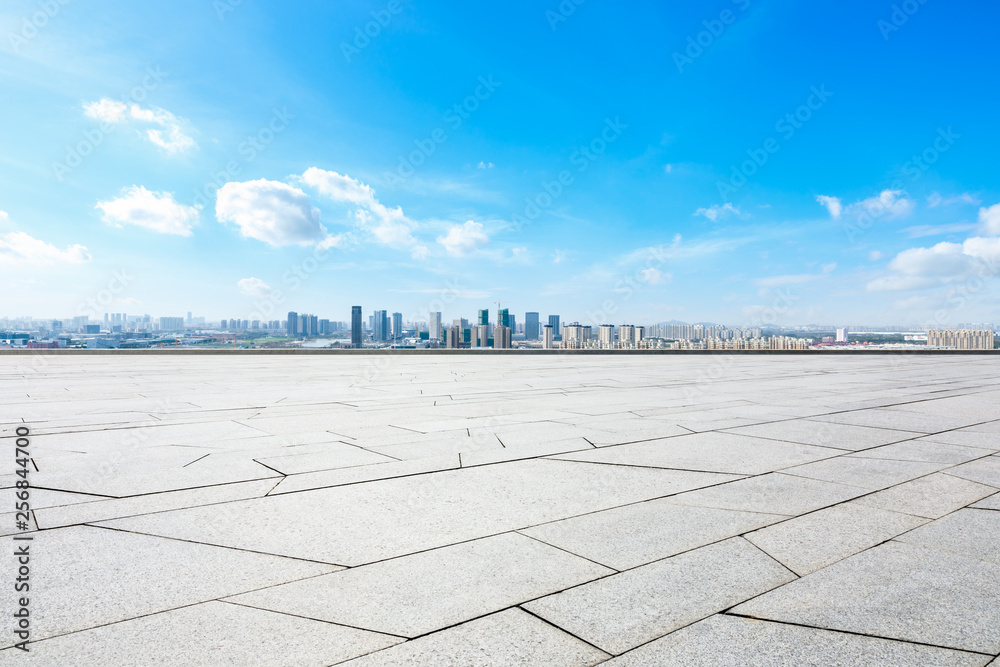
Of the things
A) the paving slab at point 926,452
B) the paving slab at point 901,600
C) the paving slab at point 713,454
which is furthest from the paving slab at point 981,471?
the paving slab at point 901,600

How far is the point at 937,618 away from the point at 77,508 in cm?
553

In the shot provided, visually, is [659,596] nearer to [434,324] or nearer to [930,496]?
[930,496]

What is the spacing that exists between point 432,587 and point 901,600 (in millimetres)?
2463

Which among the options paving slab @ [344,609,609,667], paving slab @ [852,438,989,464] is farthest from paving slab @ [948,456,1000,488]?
paving slab @ [344,609,609,667]

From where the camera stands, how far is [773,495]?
435 cm

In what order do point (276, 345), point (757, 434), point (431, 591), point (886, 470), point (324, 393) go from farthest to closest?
point (276, 345), point (324, 393), point (757, 434), point (886, 470), point (431, 591)

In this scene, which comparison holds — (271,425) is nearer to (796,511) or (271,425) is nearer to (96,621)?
(96,621)

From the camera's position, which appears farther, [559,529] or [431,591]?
[559,529]

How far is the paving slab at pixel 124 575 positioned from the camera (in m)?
2.51

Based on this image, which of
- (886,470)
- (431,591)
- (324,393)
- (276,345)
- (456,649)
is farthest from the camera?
(276,345)

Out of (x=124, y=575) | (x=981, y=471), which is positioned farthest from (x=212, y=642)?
(x=981, y=471)

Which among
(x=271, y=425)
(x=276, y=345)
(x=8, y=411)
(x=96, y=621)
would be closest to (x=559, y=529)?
(x=96, y=621)

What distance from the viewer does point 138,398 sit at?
9.86m

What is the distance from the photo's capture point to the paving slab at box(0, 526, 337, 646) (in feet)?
8.22
